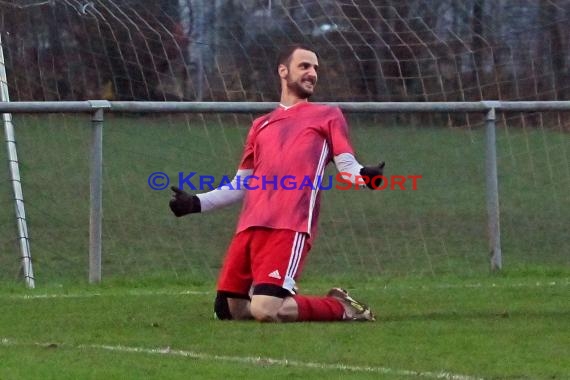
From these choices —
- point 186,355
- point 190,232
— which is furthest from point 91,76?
point 186,355

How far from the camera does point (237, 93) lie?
37.1ft

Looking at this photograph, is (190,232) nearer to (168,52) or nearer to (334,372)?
(168,52)

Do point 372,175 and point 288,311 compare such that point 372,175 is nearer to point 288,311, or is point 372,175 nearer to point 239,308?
point 288,311

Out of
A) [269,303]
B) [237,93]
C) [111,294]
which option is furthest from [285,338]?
[237,93]

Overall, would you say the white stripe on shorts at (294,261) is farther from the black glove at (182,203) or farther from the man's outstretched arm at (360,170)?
the black glove at (182,203)

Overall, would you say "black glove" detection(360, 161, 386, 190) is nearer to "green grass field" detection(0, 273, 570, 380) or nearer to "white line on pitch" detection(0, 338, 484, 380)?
"green grass field" detection(0, 273, 570, 380)

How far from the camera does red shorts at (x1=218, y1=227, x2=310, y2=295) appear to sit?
772 centimetres

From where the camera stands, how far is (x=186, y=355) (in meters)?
6.61

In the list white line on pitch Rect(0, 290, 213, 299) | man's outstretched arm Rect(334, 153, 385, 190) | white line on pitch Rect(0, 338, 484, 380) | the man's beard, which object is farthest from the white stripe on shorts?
white line on pitch Rect(0, 290, 213, 299)

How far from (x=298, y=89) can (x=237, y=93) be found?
3331mm

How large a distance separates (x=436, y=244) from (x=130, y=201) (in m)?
2.54

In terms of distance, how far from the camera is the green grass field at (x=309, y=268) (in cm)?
652

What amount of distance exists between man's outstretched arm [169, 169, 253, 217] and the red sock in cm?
72

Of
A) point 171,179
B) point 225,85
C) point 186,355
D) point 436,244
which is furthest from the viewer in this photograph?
point 171,179
